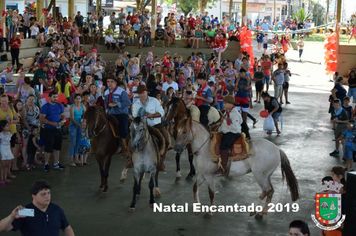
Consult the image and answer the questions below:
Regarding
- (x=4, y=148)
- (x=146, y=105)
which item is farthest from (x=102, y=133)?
(x=4, y=148)

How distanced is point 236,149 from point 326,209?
10.6 feet

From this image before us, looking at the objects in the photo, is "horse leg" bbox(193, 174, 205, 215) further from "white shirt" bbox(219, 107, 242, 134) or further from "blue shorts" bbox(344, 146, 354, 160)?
"blue shorts" bbox(344, 146, 354, 160)

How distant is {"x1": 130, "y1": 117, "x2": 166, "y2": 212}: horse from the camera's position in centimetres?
811

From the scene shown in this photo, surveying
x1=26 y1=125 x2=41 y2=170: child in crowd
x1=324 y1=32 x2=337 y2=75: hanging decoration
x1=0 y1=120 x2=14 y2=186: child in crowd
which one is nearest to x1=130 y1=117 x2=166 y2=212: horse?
x1=0 y1=120 x2=14 y2=186: child in crowd

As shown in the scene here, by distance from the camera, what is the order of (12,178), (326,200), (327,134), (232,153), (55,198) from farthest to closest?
(327,134), (12,178), (55,198), (232,153), (326,200)

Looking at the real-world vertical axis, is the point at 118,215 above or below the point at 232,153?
below

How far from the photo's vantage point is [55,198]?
9.12 metres

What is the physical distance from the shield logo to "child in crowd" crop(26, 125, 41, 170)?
7482 millimetres

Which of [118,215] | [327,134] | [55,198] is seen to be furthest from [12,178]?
[327,134]

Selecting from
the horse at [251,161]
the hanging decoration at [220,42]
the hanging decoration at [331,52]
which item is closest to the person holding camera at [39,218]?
the horse at [251,161]

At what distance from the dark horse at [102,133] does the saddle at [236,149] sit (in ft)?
7.24

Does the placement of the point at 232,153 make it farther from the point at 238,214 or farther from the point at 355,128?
the point at 355,128

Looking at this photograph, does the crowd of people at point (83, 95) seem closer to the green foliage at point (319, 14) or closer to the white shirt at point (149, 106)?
the white shirt at point (149, 106)

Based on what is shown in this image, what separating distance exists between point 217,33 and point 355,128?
18.6 metres
